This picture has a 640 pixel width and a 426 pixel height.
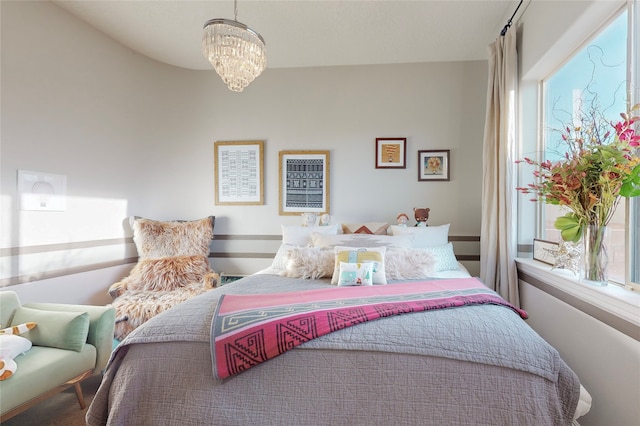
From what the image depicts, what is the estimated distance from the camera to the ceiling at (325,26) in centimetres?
217

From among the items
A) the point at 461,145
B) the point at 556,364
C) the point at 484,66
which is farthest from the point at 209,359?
the point at 484,66

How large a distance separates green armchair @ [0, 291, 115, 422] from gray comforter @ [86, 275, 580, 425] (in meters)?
0.61

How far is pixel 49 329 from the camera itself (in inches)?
64.7

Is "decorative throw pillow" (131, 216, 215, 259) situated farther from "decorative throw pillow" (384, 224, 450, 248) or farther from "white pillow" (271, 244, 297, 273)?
"decorative throw pillow" (384, 224, 450, 248)

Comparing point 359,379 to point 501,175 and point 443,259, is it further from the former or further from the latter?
point 501,175

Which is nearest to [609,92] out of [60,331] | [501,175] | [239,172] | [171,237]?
[501,175]

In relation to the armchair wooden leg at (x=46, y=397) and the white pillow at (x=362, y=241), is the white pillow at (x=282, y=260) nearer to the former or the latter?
the white pillow at (x=362, y=241)

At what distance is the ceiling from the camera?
2.17 meters

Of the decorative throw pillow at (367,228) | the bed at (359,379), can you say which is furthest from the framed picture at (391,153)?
the bed at (359,379)

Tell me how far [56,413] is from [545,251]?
3.23 m

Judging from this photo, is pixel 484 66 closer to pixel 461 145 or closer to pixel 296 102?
pixel 461 145

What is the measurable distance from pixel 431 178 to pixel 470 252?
33.1 inches

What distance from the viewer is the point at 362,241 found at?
224cm

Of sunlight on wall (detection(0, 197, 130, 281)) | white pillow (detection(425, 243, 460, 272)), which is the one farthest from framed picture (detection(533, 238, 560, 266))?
sunlight on wall (detection(0, 197, 130, 281))
